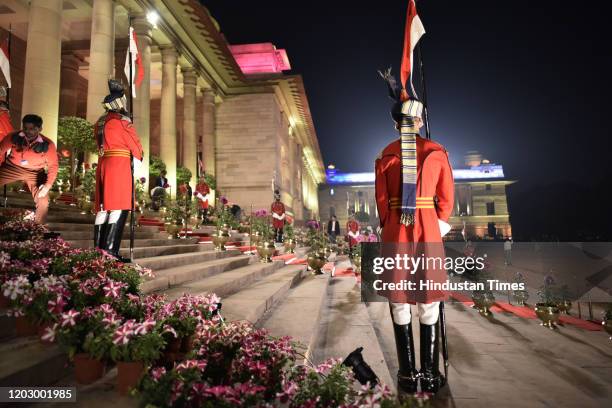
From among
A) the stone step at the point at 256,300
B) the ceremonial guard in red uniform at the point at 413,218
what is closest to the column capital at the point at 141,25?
the stone step at the point at 256,300

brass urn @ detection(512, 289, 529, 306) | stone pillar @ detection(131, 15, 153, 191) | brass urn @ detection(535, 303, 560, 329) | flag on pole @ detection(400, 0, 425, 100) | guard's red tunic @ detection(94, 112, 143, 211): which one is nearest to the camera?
flag on pole @ detection(400, 0, 425, 100)

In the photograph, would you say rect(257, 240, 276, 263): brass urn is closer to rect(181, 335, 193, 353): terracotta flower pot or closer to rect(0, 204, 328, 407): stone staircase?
rect(0, 204, 328, 407): stone staircase

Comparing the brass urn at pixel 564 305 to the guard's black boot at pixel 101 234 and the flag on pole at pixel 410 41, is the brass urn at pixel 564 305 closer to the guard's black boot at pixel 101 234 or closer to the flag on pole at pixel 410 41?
the flag on pole at pixel 410 41

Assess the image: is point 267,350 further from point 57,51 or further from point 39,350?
point 57,51

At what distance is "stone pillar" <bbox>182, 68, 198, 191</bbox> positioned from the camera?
67.2 ft

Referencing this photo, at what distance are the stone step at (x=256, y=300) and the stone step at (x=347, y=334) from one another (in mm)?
780

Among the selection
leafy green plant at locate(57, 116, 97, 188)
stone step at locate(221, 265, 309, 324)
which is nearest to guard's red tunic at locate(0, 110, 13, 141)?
leafy green plant at locate(57, 116, 97, 188)

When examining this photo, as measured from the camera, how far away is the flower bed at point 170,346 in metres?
1.71

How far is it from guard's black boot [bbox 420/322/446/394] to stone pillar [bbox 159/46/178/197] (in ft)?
54.3

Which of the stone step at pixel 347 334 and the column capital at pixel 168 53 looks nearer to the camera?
the stone step at pixel 347 334

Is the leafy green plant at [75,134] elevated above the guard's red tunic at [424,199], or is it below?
above

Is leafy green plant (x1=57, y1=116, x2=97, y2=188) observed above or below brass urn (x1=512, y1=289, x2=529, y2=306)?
above

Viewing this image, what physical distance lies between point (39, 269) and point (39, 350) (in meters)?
0.65

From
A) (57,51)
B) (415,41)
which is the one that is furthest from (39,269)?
(57,51)
